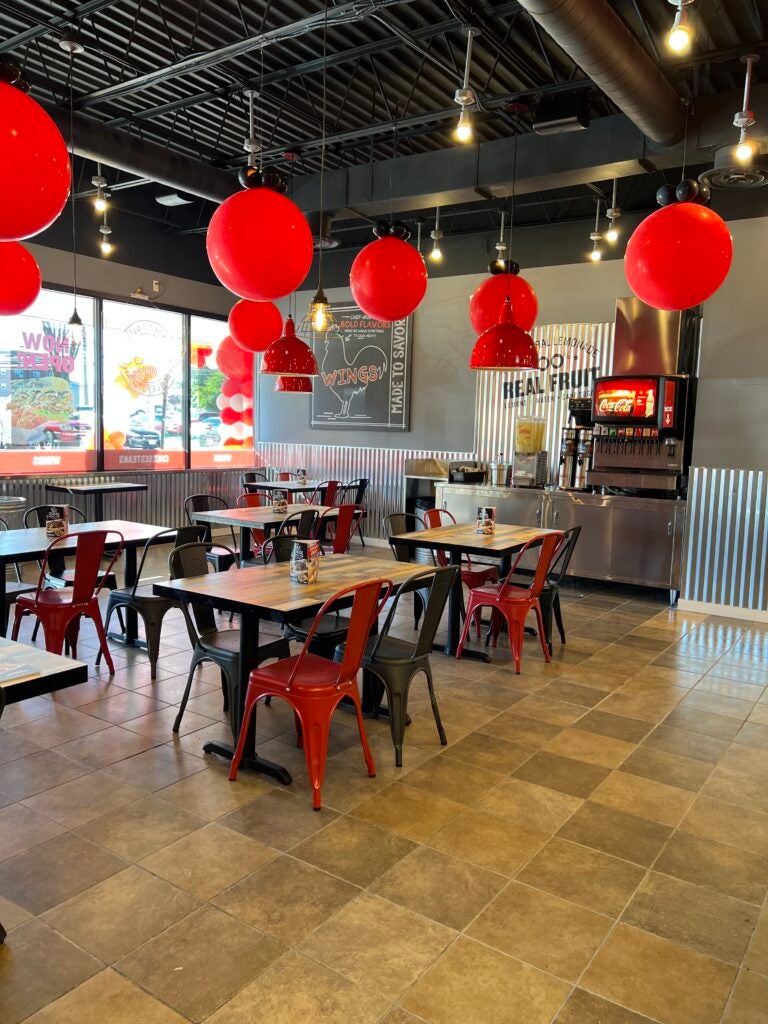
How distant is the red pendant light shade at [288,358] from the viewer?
5.68 m

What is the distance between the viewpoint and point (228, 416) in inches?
504

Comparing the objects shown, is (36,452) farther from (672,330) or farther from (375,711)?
(672,330)

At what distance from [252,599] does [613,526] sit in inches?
218

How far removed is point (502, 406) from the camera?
10.2m

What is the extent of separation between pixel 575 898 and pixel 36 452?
914 cm

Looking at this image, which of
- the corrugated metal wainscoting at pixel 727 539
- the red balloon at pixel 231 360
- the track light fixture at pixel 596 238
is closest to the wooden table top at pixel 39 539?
the corrugated metal wainscoting at pixel 727 539

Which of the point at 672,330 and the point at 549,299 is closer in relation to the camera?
the point at 672,330

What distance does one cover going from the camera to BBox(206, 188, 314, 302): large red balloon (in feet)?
9.61

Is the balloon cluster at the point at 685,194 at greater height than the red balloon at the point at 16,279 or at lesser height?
greater

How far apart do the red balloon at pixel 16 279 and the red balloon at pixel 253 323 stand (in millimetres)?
1997

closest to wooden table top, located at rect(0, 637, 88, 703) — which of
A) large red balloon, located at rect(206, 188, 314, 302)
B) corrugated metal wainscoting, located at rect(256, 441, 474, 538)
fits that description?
large red balloon, located at rect(206, 188, 314, 302)

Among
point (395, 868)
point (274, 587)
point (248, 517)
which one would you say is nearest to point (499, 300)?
point (274, 587)

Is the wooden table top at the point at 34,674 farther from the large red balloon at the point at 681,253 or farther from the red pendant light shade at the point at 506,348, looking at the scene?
the red pendant light shade at the point at 506,348

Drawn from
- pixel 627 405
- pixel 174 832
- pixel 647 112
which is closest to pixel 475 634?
pixel 627 405
